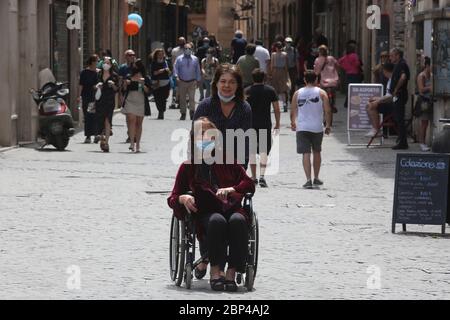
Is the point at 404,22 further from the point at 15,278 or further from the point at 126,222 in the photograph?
the point at 15,278

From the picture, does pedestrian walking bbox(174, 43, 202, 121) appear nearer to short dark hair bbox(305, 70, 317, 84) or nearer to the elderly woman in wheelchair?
short dark hair bbox(305, 70, 317, 84)

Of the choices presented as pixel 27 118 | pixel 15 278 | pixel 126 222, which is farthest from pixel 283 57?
pixel 15 278

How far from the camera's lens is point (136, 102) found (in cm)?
2598

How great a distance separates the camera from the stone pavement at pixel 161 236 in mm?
10797

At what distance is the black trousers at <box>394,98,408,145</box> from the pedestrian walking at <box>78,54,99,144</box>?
217 inches

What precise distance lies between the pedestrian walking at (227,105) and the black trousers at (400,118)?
1469 cm

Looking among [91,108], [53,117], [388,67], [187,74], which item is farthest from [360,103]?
[187,74]

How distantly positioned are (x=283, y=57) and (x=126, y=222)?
2346cm

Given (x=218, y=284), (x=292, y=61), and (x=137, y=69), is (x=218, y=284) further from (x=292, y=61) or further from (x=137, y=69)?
(x=292, y=61)

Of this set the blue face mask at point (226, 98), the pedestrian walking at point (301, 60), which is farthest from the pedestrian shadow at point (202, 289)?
the pedestrian walking at point (301, 60)

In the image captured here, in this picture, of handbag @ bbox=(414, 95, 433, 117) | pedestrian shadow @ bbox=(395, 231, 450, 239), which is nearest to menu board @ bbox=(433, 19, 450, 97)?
handbag @ bbox=(414, 95, 433, 117)

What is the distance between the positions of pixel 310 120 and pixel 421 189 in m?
4.96

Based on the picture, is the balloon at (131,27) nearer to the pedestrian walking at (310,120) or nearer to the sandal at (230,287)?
the pedestrian walking at (310,120)
